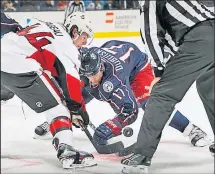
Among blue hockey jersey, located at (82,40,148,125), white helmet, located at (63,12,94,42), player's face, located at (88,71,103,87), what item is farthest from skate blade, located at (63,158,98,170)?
white helmet, located at (63,12,94,42)

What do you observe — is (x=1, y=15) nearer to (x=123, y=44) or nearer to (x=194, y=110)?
(x=123, y=44)

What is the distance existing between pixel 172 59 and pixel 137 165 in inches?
17.1

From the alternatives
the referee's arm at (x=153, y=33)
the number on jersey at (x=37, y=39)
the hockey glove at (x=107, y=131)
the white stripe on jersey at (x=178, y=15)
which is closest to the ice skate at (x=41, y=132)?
the hockey glove at (x=107, y=131)

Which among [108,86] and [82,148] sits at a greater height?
[108,86]

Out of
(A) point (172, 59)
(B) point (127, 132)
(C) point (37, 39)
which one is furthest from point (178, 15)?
(B) point (127, 132)

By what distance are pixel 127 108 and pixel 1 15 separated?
73 cm

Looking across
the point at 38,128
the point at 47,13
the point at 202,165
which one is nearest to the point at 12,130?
the point at 38,128

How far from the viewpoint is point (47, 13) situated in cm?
738

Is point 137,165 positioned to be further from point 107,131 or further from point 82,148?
point 82,148

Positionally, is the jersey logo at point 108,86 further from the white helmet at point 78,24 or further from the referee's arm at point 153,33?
the referee's arm at point 153,33

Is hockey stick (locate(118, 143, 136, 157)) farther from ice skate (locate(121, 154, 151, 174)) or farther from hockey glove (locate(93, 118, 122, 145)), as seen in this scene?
ice skate (locate(121, 154, 151, 174))

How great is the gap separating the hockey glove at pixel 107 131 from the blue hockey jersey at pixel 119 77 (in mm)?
70

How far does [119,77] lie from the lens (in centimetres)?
261

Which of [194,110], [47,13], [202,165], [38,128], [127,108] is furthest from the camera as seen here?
[47,13]
